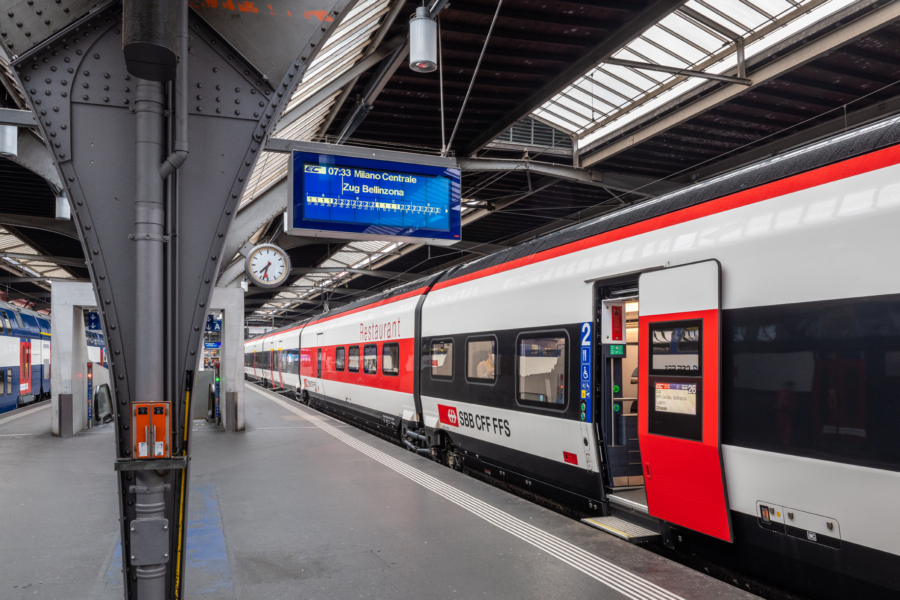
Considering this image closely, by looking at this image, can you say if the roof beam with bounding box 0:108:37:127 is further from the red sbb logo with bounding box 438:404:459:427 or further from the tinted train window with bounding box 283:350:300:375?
the tinted train window with bounding box 283:350:300:375

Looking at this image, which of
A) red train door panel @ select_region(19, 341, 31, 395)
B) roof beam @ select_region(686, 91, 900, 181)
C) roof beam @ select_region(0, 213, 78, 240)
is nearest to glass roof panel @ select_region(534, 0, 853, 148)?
roof beam @ select_region(686, 91, 900, 181)

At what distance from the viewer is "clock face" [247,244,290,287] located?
1375 cm

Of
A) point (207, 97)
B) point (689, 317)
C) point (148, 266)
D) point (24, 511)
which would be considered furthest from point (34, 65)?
point (24, 511)

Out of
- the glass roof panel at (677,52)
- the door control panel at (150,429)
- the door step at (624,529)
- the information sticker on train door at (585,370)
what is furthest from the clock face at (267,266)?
the door control panel at (150,429)

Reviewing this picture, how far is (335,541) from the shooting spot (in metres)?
5.12

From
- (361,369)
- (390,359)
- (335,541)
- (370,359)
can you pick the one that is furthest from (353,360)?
(335,541)

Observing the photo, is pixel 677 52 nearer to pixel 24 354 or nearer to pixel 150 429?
pixel 150 429

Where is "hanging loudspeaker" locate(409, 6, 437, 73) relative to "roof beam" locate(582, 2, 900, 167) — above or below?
below

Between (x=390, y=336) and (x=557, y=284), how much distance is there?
19.0 ft

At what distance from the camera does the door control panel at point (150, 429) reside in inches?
118

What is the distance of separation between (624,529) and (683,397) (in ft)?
4.45

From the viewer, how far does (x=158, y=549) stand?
10.1ft

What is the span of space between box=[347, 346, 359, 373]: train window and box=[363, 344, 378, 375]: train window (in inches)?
25.4

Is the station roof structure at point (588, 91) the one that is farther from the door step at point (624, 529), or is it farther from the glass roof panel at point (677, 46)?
the door step at point (624, 529)
